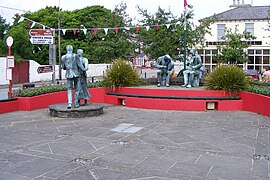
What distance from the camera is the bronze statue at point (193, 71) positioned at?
14805mm

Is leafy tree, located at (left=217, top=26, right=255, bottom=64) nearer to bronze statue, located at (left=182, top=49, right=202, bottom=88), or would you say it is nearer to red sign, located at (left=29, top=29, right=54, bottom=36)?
bronze statue, located at (left=182, top=49, right=202, bottom=88)

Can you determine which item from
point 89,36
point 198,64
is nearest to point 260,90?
point 198,64

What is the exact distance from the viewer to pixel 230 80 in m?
12.7

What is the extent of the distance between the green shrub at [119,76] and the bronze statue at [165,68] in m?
1.39

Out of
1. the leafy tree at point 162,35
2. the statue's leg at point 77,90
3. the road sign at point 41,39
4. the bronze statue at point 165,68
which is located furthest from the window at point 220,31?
the statue's leg at point 77,90

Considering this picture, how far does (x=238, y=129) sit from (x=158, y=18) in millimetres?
14897

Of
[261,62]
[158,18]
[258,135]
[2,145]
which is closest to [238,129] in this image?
[258,135]

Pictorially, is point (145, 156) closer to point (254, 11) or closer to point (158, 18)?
point (158, 18)

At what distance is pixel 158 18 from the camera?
22578 millimetres

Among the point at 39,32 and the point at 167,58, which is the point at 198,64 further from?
the point at 39,32

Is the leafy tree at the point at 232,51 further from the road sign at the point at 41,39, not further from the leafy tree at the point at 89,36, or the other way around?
the road sign at the point at 41,39

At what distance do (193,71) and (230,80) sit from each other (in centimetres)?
248

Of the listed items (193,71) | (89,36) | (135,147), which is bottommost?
(135,147)

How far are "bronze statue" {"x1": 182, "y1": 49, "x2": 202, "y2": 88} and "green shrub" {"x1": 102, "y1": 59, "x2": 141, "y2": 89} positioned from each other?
248cm
